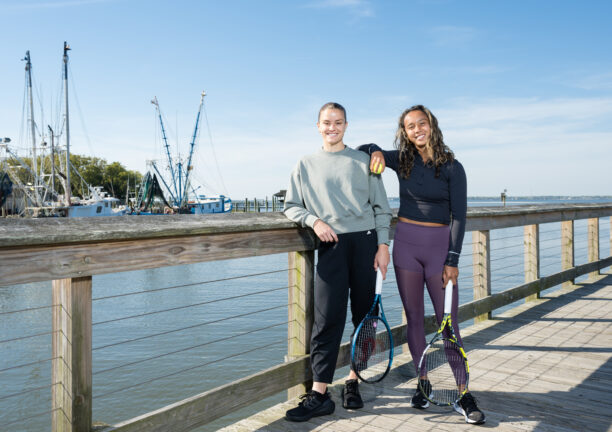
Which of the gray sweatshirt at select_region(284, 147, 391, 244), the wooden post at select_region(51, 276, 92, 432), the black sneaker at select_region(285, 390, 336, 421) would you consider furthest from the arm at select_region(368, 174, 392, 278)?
the wooden post at select_region(51, 276, 92, 432)

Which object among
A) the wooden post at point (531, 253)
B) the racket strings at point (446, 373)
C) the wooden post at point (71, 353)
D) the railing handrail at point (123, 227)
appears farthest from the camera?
the wooden post at point (531, 253)

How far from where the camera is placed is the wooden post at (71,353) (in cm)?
191

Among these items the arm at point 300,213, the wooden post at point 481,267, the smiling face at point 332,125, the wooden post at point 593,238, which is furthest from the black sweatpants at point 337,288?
the wooden post at point 593,238

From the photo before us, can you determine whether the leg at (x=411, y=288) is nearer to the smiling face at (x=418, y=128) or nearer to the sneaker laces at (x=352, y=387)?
the sneaker laces at (x=352, y=387)

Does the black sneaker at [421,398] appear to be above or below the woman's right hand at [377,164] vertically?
below

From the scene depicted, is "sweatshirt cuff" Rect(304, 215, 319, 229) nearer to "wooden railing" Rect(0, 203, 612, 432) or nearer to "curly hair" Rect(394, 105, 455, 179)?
"wooden railing" Rect(0, 203, 612, 432)

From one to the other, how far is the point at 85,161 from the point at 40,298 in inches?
2747

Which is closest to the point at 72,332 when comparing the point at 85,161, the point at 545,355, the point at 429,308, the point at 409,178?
the point at 409,178

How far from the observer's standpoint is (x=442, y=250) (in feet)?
8.87

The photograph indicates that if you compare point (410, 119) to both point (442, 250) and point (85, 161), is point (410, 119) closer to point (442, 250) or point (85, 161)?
point (442, 250)

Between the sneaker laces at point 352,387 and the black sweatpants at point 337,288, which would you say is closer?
the black sweatpants at point 337,288

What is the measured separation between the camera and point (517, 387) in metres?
3.09

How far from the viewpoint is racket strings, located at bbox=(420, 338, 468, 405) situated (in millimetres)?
2635

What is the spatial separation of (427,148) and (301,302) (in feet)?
3.62
